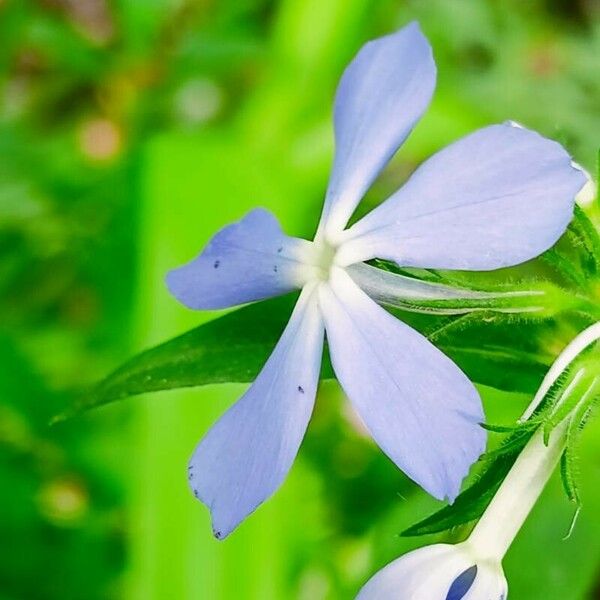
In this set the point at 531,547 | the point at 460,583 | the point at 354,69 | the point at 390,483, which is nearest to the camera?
the point at 460,583

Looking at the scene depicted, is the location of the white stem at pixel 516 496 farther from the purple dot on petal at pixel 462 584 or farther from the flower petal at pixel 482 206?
the flower petal at pixel 482 206

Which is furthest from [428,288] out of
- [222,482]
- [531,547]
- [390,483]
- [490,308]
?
[390,483]

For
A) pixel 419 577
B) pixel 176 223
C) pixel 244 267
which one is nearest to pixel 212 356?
pixel 244 267

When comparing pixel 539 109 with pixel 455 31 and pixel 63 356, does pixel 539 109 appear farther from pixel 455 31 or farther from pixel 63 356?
pixel 63 356

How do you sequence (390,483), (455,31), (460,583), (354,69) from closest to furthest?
(460,583) < (354,69) < (390,483) < (455,31)

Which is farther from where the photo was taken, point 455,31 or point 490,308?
point 455,31

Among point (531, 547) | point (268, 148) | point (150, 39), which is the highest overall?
point (150, 39)

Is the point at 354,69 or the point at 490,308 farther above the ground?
the point at 354,69

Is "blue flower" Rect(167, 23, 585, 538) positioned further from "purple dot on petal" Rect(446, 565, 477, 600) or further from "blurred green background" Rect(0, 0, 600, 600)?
"blurred green background" Rect(0, 0, 600, 600)
